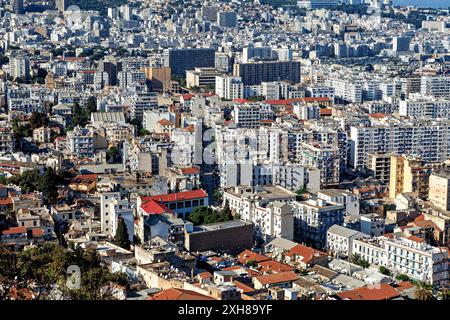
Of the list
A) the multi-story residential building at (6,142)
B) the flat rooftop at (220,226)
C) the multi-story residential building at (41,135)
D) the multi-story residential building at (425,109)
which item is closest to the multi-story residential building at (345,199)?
the flat rooftop at (220,226)

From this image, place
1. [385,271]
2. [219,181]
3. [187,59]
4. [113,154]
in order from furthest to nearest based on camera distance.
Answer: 1. [187,59]
2. [113,154]
3. [219,181]
4. [385,271]

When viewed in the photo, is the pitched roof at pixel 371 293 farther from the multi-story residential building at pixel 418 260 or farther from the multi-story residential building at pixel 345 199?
the multi-story residential building at pixel 345 199

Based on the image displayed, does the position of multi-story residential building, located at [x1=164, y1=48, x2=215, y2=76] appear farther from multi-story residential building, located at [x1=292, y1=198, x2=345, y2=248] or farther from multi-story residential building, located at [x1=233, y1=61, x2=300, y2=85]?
multi-story residential building, located at [x1=292, y1=198, x2=345, y2=248]

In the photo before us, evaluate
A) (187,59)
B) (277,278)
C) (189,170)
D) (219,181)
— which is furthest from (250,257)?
(187,59)

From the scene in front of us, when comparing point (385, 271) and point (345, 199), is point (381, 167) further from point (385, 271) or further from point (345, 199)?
point (385, 271)

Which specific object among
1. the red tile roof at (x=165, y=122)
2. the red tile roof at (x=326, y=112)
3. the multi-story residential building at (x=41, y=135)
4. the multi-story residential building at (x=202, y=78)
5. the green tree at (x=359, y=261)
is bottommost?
the green tree at (x=359, y=261)

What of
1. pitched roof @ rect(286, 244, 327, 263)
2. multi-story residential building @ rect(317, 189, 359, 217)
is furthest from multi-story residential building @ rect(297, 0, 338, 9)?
pitched roof @ rect(286, 244, 327, 263)
